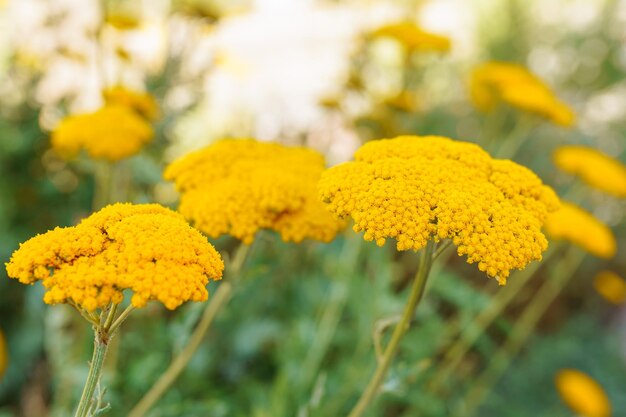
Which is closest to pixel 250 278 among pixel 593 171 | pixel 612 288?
pixel 593 171

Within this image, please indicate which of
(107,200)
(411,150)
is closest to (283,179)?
(411,150)

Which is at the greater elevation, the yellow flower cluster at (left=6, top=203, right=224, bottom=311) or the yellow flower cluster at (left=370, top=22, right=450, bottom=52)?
the yellow flower cluster at (left=6, top=203, right=224, bottom=311)

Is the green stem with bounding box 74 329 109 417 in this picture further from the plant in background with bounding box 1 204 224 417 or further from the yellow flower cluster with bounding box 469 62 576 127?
the yellow flower cluster with bounding box 469 62 576 127

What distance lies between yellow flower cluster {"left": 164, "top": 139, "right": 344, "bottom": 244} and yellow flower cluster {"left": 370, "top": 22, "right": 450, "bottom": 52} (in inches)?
63.1

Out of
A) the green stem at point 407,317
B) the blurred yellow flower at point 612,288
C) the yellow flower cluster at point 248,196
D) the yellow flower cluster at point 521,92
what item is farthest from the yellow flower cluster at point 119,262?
the blurred yellow flower at point 612,288

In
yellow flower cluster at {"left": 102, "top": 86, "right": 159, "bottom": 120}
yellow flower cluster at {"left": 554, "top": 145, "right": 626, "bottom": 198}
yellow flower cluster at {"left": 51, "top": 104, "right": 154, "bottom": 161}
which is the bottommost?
yellow flower cluster at {"left": 554, "top": 145, "right": 626, "bottom": 198}

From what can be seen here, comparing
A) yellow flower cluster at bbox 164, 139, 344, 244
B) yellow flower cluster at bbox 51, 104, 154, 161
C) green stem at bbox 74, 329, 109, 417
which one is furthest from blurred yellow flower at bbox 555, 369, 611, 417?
green stem at bbox 74, 329, 109, 417

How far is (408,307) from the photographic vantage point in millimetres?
1603

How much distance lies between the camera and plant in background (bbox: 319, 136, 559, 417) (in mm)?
1332

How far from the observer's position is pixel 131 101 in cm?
280

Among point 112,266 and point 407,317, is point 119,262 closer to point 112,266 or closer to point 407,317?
point 112,266

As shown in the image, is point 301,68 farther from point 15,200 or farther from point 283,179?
point 283,179

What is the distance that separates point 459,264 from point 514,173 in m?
4.05

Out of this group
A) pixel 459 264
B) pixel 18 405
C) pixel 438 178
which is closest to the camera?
pixel 438 178
